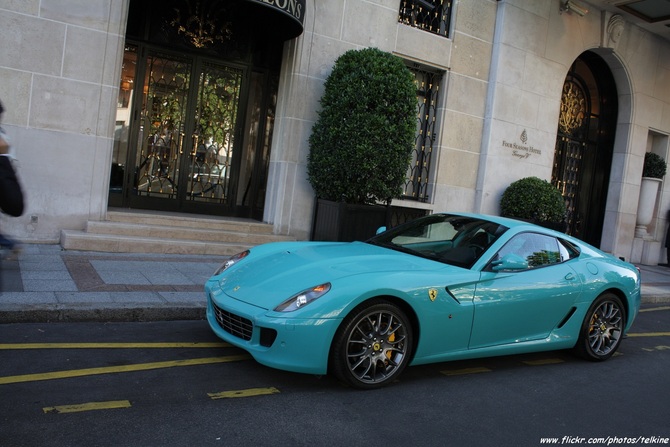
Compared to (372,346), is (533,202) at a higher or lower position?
higher

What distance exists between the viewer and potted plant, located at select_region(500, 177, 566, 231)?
12.7 m

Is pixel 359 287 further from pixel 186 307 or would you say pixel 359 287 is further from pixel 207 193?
pixel 207 193

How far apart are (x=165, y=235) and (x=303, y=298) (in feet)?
18.2

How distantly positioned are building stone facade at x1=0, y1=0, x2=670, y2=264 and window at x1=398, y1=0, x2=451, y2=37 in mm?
197

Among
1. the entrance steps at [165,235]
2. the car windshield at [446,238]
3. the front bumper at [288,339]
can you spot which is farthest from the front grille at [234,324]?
the entrance steps at [165,235]

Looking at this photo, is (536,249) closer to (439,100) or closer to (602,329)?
(602,329)

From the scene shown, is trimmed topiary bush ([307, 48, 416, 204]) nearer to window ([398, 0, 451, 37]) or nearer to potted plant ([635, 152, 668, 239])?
window ([398, 0, 451, 37])

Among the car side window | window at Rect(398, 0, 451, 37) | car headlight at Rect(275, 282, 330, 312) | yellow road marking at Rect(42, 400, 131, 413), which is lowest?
yellow road marking at Rect(42, 400, 131, 413)

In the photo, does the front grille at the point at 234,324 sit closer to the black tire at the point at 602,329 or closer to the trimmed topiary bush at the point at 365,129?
the black tire at the point at 602,329

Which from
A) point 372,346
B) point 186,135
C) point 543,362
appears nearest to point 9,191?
point 372,346

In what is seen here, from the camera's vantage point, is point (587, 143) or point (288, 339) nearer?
point (288, 339)

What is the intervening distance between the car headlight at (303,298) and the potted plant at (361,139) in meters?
5.46

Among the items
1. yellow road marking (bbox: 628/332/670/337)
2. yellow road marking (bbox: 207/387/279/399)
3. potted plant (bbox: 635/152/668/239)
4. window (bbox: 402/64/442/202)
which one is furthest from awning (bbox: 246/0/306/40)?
potted plant (bbox: 635/152/668/239)

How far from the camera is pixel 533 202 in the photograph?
12664 mm
